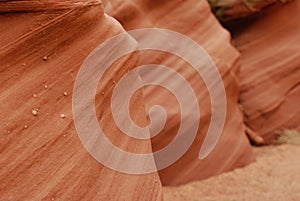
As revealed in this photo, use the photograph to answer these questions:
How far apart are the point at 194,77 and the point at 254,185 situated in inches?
33.6

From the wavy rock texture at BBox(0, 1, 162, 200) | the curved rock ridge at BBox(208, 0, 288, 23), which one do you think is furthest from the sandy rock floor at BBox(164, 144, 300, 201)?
the curved rock ridge at BBox(208, 0, 288, 23)

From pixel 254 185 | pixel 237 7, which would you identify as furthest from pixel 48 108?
pixel 237 7

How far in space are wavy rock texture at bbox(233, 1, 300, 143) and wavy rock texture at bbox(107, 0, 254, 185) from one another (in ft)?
1.98

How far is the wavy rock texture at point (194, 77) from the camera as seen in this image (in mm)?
3514

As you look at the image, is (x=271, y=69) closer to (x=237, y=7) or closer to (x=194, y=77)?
(x=237, y=7)

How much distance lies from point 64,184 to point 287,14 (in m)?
3.80

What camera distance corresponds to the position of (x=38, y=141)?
6.29 feet

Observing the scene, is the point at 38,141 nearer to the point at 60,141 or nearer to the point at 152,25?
the point at 60,141

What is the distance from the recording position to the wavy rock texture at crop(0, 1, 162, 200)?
1.87 m

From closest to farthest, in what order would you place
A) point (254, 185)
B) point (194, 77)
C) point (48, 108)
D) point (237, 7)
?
point (48, 108) → point (254, 185) → point (194, 77) → point (237, 7)

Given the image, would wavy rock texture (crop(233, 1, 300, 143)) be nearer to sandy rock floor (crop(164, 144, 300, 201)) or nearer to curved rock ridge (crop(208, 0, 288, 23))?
curved rock ridge (crop(208, 0, 288, 23))

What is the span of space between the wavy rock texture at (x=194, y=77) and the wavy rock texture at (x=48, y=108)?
47.8 inches

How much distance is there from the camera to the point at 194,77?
12.6 ft

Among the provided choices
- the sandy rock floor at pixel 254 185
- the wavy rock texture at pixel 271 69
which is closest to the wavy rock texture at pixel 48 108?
the sandy rock floor at pixel 254 185
